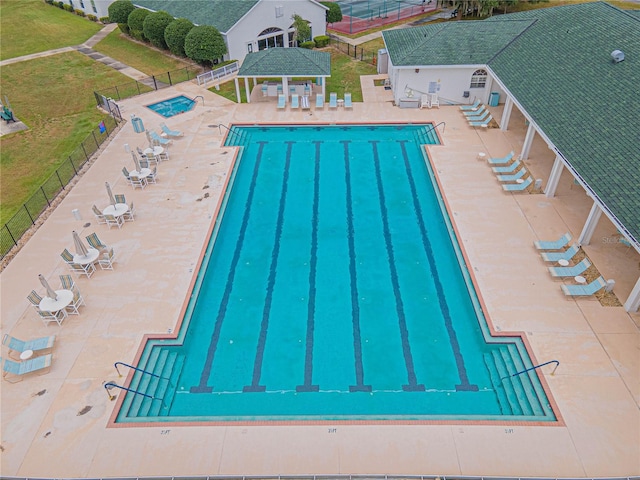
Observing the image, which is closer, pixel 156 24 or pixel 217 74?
pixel 217 74

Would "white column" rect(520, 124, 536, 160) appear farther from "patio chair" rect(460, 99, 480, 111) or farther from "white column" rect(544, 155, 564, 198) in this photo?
"patio chair" rect(460, 99, 480, 111)

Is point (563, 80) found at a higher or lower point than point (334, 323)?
higher

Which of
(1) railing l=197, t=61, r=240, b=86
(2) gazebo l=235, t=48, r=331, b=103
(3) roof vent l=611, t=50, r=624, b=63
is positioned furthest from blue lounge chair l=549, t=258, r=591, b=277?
(1) railing l=197, t=61, r=240, b=86

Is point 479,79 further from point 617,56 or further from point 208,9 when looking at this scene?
point 208,9

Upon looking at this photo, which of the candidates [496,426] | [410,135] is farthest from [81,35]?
[496,426]

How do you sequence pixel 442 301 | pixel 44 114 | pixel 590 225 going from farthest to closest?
pixel 44 114, pixel 590 225, pixel 442 301

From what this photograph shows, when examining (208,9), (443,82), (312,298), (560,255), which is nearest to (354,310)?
(312,298)

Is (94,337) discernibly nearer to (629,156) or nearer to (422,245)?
(422,245)

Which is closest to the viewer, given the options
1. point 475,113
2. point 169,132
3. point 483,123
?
point 169,132

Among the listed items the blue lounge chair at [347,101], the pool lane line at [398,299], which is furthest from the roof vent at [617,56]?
the blue lounge chair at [347,101]
